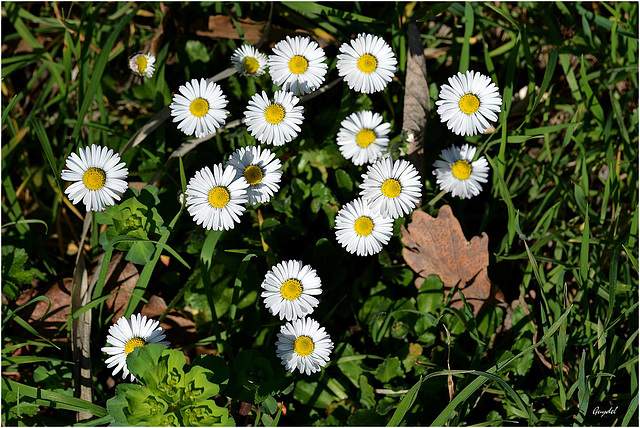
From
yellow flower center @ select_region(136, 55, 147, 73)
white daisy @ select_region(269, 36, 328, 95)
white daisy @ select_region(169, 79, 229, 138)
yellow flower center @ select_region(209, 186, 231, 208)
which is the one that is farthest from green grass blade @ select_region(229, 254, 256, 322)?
yellow flower center @ select_region(136, 55, 147, 73)

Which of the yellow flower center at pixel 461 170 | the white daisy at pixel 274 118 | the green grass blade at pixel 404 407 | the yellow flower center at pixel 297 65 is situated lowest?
the green grass blade at pixel 404 407

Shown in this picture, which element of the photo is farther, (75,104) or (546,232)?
(75,104)

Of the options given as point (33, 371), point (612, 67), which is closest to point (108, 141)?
point (33, 371)

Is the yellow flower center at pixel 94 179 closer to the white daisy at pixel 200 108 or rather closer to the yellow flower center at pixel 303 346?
the white daisy at pixel 200 108

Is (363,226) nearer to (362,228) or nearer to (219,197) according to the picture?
(362,228)

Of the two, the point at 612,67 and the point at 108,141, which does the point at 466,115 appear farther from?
the point at 108,141

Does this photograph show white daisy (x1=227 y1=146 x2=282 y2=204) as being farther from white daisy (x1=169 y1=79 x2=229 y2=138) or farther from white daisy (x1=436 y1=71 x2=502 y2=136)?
white daisy (x1=436 y1=71 x2=502 y2=136)

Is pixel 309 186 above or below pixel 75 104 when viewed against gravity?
below

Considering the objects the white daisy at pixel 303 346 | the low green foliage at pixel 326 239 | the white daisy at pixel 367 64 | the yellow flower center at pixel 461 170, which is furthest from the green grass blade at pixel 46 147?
the yellow flower center at pixel 461 170
